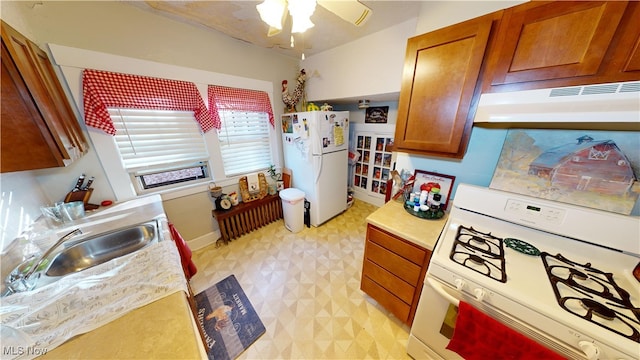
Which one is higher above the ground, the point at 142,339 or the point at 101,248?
the point at 142,339

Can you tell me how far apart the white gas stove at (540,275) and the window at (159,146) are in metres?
2.51

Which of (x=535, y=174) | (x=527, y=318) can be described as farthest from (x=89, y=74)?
(x=535, y=174)

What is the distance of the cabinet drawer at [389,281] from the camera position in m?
1.25

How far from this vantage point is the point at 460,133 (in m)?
1.10

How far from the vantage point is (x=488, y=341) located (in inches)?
31.9

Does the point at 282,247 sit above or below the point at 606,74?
below

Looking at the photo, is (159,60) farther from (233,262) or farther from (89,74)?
(233,262)

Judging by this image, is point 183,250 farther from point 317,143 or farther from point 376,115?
point 376,115

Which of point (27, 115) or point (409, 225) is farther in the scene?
point (409, 225)

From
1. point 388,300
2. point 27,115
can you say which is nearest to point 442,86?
point 388,300

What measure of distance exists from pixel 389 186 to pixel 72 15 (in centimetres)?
298

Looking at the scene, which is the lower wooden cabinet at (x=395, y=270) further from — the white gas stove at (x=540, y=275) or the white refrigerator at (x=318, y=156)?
the white refrigerator at (x=318, y=156)

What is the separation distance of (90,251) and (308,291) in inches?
66.0

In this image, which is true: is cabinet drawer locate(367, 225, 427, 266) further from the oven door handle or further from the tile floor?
the tile floor
